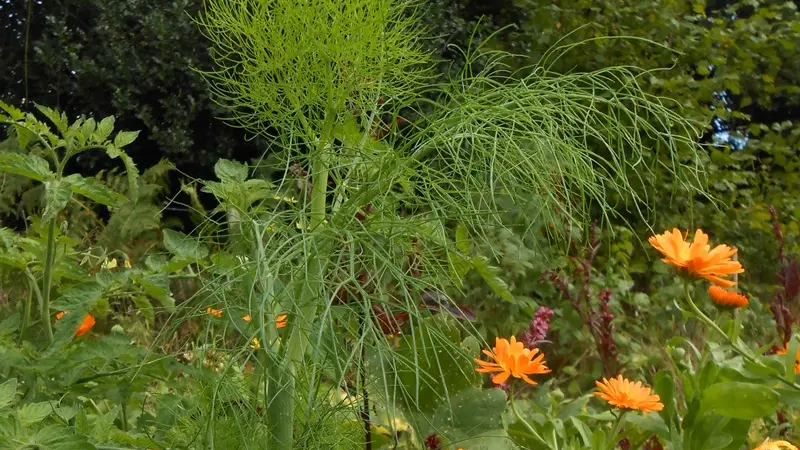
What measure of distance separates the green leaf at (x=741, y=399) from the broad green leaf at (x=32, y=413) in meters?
0.95

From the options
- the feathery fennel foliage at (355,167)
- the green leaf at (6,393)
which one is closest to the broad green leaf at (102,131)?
the feathery fennel foliage at (355,167)

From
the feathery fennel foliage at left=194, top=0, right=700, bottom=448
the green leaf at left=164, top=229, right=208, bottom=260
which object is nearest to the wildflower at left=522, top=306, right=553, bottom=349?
the feathery fennel foliage at left=194, top=0, right=700, bottom=448

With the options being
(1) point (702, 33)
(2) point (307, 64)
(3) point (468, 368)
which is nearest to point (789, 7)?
(1) point (702, 33)

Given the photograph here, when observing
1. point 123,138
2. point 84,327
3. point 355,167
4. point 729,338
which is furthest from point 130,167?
point 729,338

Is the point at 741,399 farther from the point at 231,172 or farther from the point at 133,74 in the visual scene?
the point at 133,74

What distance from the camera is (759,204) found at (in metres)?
4.84

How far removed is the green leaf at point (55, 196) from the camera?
1.18 metres

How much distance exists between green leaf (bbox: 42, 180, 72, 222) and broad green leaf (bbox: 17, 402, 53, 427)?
0.25 m

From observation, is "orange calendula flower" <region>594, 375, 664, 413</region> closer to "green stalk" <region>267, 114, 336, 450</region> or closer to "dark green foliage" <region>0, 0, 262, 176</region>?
"green stalk" <region>267, 114, 336, 450</region>

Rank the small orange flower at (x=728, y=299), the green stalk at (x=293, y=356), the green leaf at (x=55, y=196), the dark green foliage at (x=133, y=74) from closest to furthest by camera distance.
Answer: the green stalk at (x=293, y=356) < the green leaf at (x=55, y=196) < the small orange flower at (x=728, y=299) < the dark green foliage at (x=133, y=74)

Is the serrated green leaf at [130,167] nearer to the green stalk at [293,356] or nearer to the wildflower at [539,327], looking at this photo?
the green stalk at [293,356]

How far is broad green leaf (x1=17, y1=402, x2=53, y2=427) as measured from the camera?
41.5 inches

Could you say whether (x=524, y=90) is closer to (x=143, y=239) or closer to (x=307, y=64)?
(x=307, y=64)

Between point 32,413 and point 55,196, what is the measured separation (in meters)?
0.31
